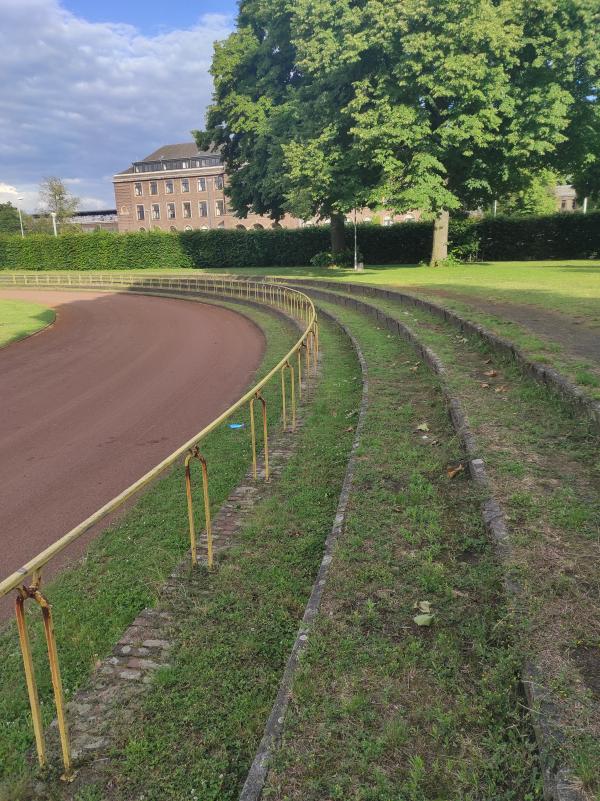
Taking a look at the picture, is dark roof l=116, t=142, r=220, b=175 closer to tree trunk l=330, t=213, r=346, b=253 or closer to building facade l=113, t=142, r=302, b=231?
building facade l=113, t=142, r=302, b=231

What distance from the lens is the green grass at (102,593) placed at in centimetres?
321

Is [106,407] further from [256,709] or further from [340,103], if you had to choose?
[340,103]

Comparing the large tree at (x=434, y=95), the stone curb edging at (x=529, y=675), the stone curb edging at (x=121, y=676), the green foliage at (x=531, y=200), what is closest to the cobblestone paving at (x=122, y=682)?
the stone curb edging at (x=121, y=676)

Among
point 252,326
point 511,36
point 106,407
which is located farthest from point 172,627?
point 511,36

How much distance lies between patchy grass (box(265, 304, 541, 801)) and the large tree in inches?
822

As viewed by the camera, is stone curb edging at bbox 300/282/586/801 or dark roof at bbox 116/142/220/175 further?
dark roof at bbox 116/142/220/175

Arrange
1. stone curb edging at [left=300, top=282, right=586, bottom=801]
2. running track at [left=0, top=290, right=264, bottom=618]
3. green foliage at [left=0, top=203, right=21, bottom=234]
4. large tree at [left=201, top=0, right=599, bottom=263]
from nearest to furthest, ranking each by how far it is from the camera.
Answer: stone curb edging at [left=300, top=282, right=586, bottom=801], running track at [left=0, top=290, right=264, bottom=618], large tree at [left=201, top=0, right=599, bottom=263], green foliage at [left=0, top=203, right=21, bottom=234]

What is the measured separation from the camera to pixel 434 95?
22.4 metres

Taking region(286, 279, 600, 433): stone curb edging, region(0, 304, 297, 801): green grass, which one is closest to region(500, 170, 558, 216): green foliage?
region(286, 279, 600, 433): stone curb edging

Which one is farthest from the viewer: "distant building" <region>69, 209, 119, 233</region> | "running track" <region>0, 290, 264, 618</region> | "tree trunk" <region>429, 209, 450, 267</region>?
"distant building" <region>69, 209, 119, 233</region>

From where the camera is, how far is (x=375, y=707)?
2701mm

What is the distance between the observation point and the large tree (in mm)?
22203

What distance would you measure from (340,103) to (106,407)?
67.7 ft

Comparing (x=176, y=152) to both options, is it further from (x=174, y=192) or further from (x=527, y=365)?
(x=527, y=365)
